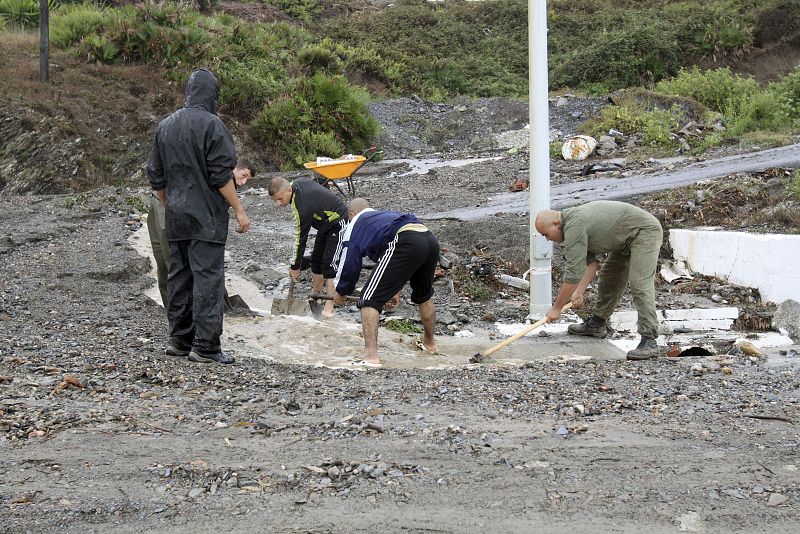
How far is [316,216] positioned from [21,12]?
60.5 feet

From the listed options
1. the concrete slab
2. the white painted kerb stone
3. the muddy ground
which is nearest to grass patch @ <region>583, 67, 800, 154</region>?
the white painted kerb stone

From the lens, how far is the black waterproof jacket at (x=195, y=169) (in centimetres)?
655

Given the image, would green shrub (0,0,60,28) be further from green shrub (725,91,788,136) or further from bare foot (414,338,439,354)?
bare foot (414,338,439,354)

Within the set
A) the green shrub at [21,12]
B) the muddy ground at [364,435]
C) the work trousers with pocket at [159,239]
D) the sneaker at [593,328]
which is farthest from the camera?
the green shrub at [21,12]

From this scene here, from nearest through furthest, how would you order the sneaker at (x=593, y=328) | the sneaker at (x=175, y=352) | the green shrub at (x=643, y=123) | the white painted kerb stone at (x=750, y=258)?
the sneaker at (x=175, y=352), the sneaker at (x=593, y=328), the white painted kerb stone at (x=750, y=258), the green shrub at (x=643, y=123)

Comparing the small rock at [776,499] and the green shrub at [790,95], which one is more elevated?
the small rock at [776,499]

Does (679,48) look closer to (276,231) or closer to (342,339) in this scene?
(276,231)

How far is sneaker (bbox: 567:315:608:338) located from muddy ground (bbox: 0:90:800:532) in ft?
1.99

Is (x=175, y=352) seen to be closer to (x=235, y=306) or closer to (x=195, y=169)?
(x=195, y=169)

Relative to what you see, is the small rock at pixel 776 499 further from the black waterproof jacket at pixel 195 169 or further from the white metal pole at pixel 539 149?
the white metal pole at pixel 539 149

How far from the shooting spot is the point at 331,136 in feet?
68.9

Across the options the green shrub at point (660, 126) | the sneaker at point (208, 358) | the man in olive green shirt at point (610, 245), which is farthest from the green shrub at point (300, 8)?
the sneaker at point (208, 358)

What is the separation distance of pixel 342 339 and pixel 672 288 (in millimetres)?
4253

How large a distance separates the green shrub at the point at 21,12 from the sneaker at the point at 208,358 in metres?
20.3
